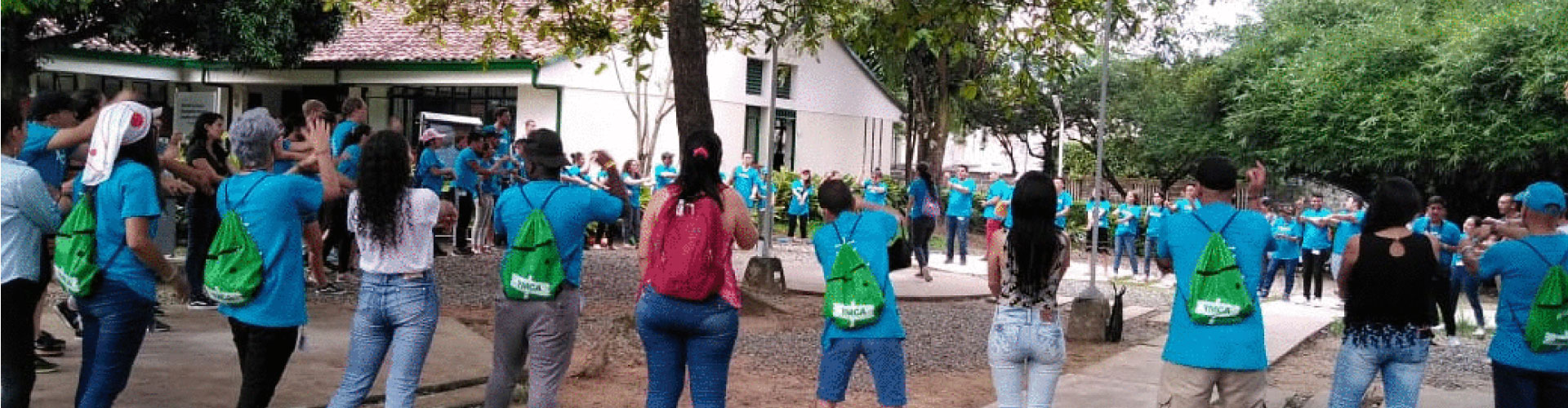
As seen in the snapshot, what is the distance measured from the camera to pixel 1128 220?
62.1 feet

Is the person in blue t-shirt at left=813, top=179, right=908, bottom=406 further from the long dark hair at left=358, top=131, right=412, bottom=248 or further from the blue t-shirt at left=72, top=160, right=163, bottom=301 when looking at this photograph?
the blue t-shirt at left=72, top=160, right=163, bottom=301

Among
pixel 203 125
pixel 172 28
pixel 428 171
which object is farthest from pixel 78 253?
pixel 172 28

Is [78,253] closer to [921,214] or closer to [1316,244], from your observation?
[921,214]

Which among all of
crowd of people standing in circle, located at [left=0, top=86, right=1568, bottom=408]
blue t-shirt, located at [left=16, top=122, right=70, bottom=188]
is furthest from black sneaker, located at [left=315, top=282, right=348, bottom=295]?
crowd of people standing in circle, located at [left=0, top=86, right=1568, bottom=408]

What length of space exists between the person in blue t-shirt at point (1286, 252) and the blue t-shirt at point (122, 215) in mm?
12885

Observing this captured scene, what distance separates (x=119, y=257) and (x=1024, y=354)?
3.53 metres

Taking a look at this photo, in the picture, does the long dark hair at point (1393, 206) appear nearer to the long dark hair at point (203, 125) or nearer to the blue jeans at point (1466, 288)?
the long dark hair at point (203, 125)

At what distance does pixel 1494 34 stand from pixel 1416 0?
433 cm

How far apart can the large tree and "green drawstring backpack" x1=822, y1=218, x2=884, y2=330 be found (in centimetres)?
973

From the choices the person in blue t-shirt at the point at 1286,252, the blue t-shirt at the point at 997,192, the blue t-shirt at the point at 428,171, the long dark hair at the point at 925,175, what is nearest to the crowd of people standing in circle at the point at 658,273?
the blue t-shirt at the point at 428,171

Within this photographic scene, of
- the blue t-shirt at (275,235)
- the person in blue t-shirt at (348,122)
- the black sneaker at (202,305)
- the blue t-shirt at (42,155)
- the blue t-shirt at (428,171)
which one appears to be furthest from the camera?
the blue t-shirt at (428,171)

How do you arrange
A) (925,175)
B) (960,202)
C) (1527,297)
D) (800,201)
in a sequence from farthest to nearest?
(800,201) → (960,202) → (925,175) → (1527,297)

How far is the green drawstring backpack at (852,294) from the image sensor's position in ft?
19.4

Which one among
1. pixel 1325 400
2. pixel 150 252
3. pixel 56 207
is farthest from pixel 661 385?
pixel 1325 400
